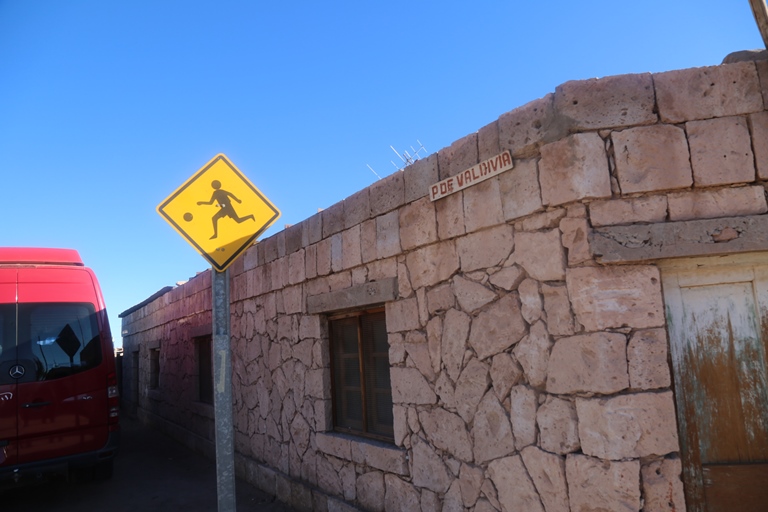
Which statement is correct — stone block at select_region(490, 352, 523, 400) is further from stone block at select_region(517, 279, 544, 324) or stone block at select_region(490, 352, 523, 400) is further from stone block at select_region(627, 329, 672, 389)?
stone block at select_region(627, 329, 672, 389)

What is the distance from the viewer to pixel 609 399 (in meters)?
2.89

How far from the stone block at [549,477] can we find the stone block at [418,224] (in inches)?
63.0

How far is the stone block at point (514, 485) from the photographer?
3186 mm

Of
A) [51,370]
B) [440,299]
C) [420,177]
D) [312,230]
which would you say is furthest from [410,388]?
[51,370]

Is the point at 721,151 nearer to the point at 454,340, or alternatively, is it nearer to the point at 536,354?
the point at 536,354

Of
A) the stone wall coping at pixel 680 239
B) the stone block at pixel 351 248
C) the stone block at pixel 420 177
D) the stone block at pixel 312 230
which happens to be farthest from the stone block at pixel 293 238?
the stone wall coping at pixel 680 239

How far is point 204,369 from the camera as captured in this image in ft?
29.4

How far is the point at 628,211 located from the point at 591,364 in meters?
0.86

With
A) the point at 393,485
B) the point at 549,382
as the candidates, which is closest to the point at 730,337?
the point at 549,382

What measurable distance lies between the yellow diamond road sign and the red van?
3.87 m

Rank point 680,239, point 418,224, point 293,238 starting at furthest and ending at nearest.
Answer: point 293,238
point 418,224
point 680,239

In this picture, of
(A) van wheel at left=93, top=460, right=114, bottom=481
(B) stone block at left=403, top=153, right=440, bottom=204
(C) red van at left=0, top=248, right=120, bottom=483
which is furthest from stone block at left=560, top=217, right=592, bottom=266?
(A) van wheel at left=93, top=460, right=114, bottom=481

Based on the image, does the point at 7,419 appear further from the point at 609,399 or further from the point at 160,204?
the point at 609,399

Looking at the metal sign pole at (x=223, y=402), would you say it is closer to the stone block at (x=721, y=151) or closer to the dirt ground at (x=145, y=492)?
the stone block at (x=721, y=151)
